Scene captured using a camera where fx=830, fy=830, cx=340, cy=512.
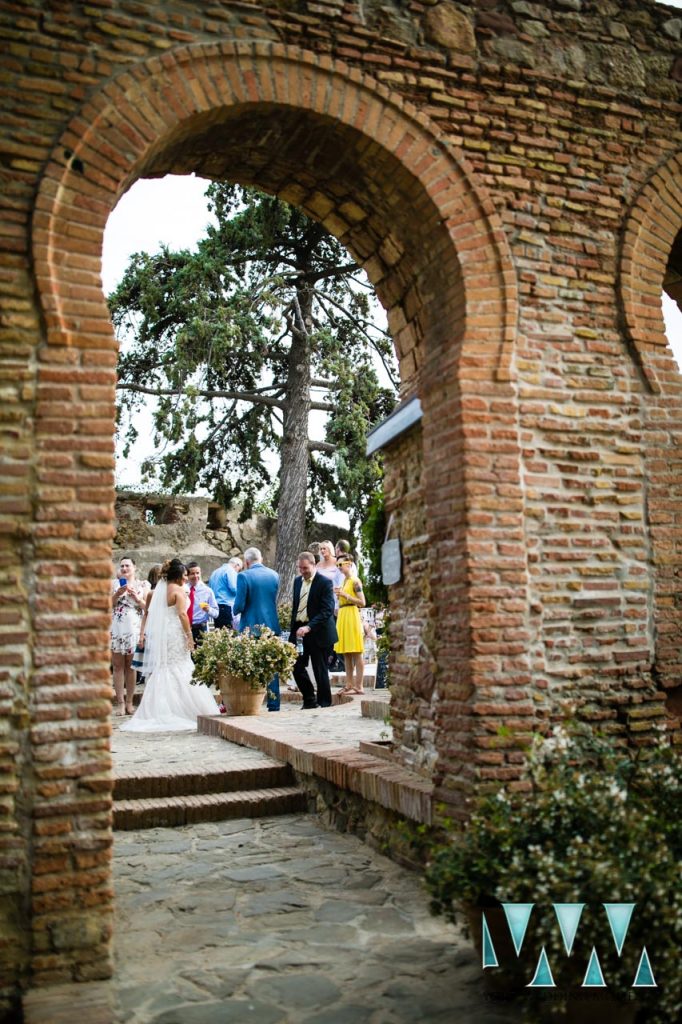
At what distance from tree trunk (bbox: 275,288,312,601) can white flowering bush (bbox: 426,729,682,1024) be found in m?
11.9

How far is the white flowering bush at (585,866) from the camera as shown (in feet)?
8.96

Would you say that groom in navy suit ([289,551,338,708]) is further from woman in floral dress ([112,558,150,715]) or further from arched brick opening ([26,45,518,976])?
arched brick opening ([26,45,518,976])

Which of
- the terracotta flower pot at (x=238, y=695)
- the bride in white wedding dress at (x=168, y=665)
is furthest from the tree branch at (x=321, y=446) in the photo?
the terracotta flower pot at (x=238, y=695)

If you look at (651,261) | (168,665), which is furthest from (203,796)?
(651,261)

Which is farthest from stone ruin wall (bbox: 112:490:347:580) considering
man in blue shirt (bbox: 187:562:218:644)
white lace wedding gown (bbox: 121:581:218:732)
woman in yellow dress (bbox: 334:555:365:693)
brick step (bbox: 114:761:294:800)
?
brick step (bbox: 114:761:294:800)

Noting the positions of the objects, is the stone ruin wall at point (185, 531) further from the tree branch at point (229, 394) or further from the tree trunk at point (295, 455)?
the tree branch at point (229, 394)

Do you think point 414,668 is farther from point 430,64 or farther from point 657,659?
point 430,64

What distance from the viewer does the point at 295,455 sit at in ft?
52.1

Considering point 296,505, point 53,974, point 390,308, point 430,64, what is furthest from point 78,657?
point 296,505

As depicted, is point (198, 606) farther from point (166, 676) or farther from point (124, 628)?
point (166, 676)

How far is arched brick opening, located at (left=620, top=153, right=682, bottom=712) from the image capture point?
460 centimetres

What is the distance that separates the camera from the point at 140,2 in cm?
404

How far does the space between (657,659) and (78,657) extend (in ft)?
10.00

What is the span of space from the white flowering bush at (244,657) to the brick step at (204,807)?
2.37 m
